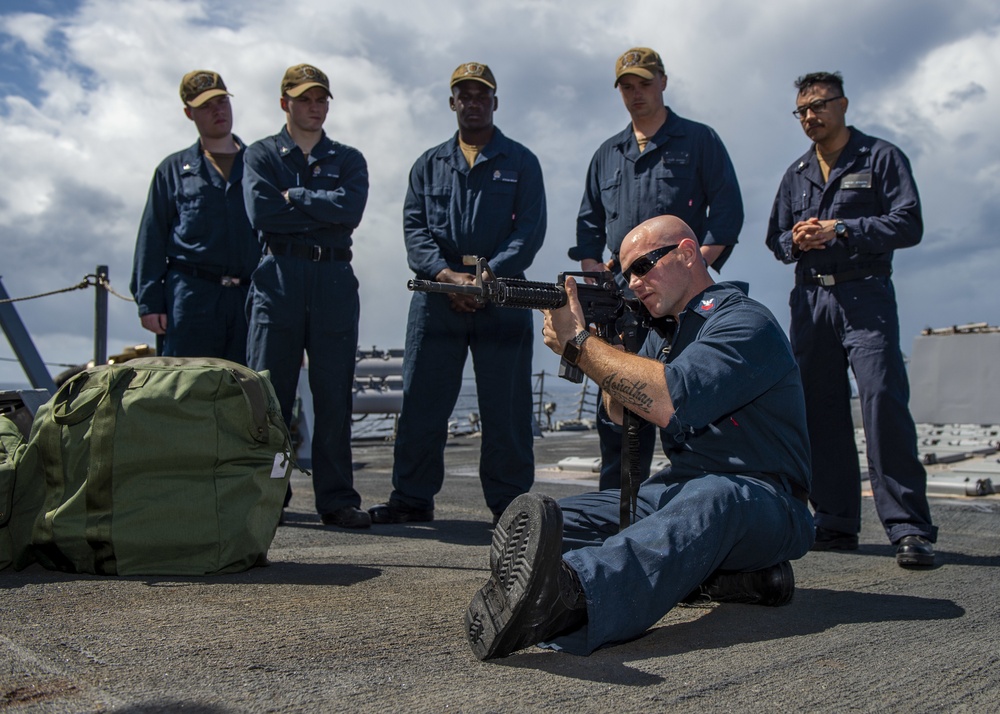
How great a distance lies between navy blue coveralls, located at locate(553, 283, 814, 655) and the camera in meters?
2.11

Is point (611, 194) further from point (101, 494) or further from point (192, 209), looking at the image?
point (101, 494)

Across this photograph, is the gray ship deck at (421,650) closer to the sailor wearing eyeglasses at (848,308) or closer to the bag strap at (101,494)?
the bag strap at (101,494)

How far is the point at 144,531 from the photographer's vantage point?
2.84 meters

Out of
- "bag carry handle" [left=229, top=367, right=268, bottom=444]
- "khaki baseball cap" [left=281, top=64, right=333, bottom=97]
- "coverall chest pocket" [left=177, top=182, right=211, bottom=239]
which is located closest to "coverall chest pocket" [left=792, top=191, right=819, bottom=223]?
"khaki baseball cap" [left=281, top=64, right=333, bottom=97]

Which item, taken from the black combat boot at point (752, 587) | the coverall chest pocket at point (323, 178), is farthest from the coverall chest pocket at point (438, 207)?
the black combat boot at point (752, 587)

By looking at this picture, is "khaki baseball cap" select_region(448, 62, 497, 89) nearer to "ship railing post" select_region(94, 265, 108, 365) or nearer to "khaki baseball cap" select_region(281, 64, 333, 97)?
"khaki baseball cap" select_region(281, 64, 333, 97)

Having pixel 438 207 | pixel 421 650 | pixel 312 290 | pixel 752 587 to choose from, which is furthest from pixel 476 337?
pixel 421 650

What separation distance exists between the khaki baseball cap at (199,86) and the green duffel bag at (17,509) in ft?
7.72

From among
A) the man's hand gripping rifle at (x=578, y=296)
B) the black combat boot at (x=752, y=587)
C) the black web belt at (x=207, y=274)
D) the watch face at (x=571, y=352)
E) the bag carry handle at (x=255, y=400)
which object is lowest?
the black combat boot at (x=752, y=587)

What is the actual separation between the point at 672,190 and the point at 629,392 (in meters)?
1.83

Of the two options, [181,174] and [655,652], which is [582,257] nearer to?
[181,174]

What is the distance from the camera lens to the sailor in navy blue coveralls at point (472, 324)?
4.55 meters

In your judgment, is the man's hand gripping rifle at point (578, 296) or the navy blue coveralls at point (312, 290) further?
the navy blue coveralls at point (312, 290)

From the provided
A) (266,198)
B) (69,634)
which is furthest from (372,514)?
(69,634)
